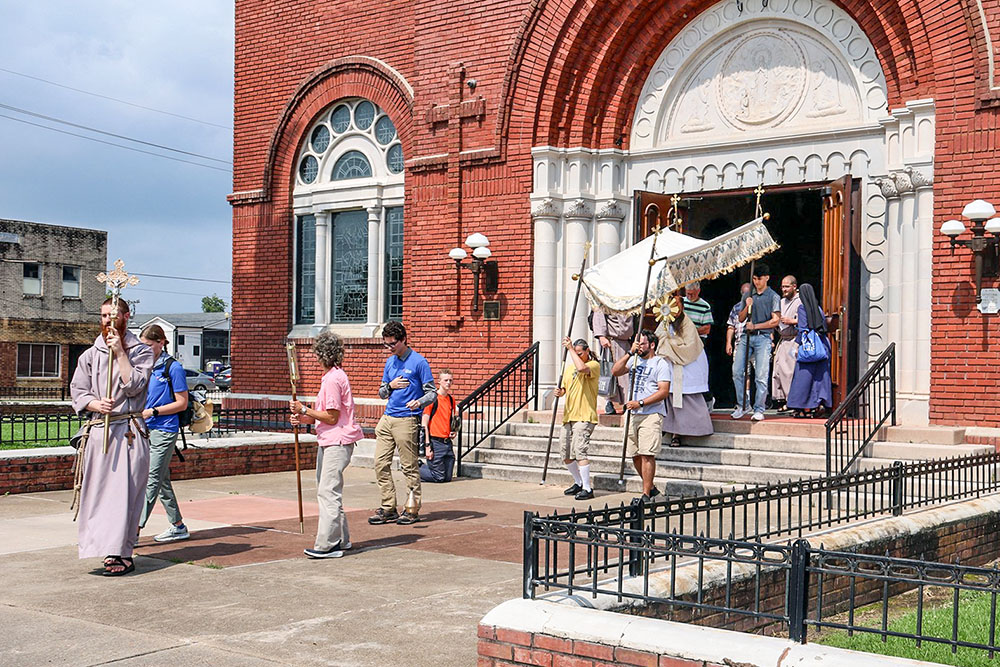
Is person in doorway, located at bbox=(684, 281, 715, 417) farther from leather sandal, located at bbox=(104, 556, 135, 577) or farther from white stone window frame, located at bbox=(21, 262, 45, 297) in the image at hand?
white stone window frame, located at bbox=(21, 262, 45, 297)

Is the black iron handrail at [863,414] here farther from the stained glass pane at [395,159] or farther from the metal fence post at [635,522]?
the stained glass pane at [395,159]

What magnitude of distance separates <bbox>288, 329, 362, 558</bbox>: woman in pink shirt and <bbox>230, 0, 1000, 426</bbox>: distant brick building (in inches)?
280

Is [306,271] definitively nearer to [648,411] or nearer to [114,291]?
[648,411]

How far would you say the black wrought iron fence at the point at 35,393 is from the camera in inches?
1784

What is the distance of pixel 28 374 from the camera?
156ft

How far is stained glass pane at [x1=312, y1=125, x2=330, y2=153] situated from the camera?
19.3m

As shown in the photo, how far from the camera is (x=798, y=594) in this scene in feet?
15.9

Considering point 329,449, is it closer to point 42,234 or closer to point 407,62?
point 407,62

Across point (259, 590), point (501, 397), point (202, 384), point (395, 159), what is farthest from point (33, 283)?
point (259, 590)

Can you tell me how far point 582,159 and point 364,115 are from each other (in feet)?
15.2

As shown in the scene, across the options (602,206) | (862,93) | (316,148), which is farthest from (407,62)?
(862,93)

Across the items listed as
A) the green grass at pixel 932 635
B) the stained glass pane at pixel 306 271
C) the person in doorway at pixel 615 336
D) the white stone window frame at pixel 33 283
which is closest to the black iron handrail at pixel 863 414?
the person in doorway at pixel 615 336

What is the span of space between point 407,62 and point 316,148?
8.81 feet

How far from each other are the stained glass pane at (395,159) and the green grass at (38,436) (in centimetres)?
640
